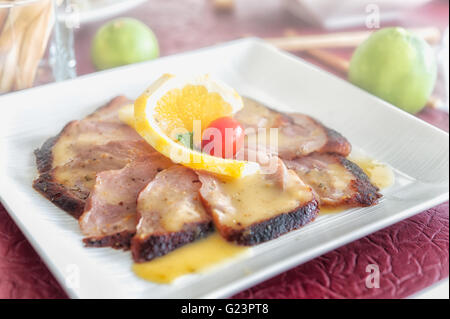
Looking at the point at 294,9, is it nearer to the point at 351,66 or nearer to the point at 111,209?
the point at 351,66

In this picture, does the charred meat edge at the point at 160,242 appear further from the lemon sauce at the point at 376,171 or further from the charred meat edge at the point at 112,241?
the lemon sauce at the point at 376,171

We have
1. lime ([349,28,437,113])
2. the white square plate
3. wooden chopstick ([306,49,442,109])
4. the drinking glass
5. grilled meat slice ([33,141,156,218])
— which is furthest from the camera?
wooden chopstick ([306,49,442,109])

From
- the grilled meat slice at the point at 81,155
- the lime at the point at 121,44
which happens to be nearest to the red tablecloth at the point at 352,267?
the grilled meat slice at the point at 81,155

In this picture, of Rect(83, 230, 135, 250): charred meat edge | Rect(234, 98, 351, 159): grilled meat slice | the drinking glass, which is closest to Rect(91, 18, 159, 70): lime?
the drinking glass

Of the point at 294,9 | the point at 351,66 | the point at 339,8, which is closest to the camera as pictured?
the point at 351,66

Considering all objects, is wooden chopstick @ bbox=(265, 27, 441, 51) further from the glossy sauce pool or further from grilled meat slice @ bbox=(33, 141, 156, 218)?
the glossy sauce pool

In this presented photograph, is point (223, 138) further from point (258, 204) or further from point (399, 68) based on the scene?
point (399, 68)

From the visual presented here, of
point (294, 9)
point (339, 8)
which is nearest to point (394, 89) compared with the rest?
point (339, 8)
